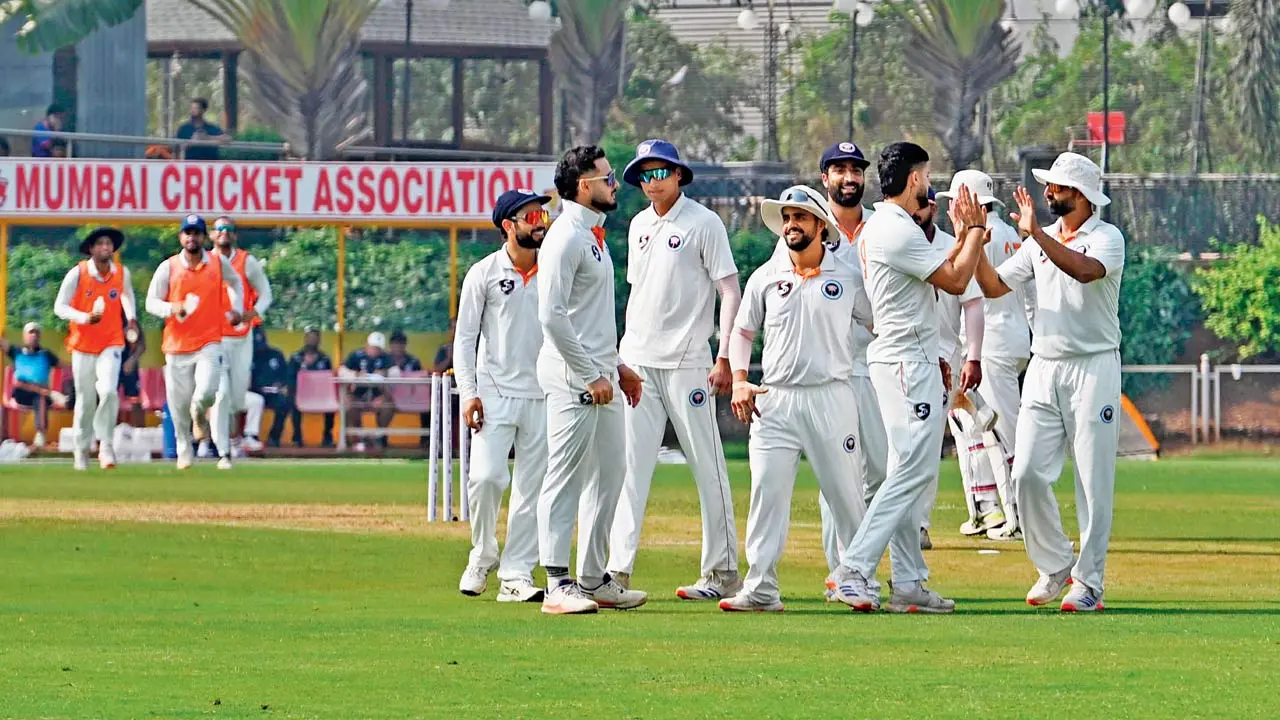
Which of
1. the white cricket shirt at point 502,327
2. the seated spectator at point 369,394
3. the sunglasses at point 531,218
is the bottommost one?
the seated spectator at point 369,394

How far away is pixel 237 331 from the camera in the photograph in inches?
949

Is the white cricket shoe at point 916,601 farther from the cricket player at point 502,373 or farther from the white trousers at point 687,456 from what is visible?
the cricket player at point 502,373

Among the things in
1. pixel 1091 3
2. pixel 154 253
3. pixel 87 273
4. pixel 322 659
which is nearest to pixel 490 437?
pixel 322 659

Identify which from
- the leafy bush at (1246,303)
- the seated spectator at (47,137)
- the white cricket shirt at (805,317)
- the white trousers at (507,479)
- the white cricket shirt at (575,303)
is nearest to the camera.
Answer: the white cricket shirt at (575,303)

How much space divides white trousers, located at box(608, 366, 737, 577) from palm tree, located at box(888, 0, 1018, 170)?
31409 millimetres

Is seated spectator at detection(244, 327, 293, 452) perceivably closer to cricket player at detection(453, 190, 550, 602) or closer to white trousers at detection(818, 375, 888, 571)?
cricket player at detection(453, 190, 550, 602)

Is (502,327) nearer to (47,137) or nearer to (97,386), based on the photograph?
(97,386)

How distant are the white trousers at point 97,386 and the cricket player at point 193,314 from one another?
0.50 meters

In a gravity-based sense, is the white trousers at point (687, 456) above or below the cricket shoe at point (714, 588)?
above

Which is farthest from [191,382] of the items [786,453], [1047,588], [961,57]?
[961,57]

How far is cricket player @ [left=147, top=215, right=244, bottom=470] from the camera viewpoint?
23.3 metres

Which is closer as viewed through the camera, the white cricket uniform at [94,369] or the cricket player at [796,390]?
the cricket player at [796,390]

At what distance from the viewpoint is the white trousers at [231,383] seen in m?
23.8

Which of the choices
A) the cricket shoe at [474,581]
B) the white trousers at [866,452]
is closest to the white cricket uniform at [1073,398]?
the white trousers at [866,452]
